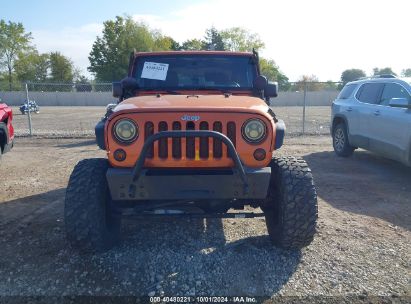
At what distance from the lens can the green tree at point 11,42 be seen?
51094 millimetres

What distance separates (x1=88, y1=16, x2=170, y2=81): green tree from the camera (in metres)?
51.5

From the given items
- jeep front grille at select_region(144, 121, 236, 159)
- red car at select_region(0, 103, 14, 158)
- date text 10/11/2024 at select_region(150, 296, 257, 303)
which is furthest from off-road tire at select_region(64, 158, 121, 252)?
red car at select_region(0, 103, 14, 158)

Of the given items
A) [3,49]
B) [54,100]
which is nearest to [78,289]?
[54,100]

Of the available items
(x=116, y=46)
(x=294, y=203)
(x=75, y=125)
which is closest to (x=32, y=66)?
(x=116, y=46)

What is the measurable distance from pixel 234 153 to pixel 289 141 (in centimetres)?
828

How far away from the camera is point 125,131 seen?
3.09 metres

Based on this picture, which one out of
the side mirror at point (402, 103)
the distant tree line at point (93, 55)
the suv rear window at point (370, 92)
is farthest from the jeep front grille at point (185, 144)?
the distant tree line at point (93, 55)

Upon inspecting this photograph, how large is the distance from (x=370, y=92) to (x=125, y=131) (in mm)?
5954

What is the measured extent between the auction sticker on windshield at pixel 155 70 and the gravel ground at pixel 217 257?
1815 mm

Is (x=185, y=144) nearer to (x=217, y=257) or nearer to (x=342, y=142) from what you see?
(x=217, y=257)

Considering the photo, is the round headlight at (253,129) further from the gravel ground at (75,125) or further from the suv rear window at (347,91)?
the gravel ground at (75,125)

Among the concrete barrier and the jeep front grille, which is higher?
the jeep front grille

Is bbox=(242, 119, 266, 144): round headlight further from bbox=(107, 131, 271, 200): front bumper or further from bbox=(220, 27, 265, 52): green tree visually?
bbox=(220, 27, 265, 52): green tree

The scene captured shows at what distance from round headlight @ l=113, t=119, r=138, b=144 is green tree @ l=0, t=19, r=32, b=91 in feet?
182
